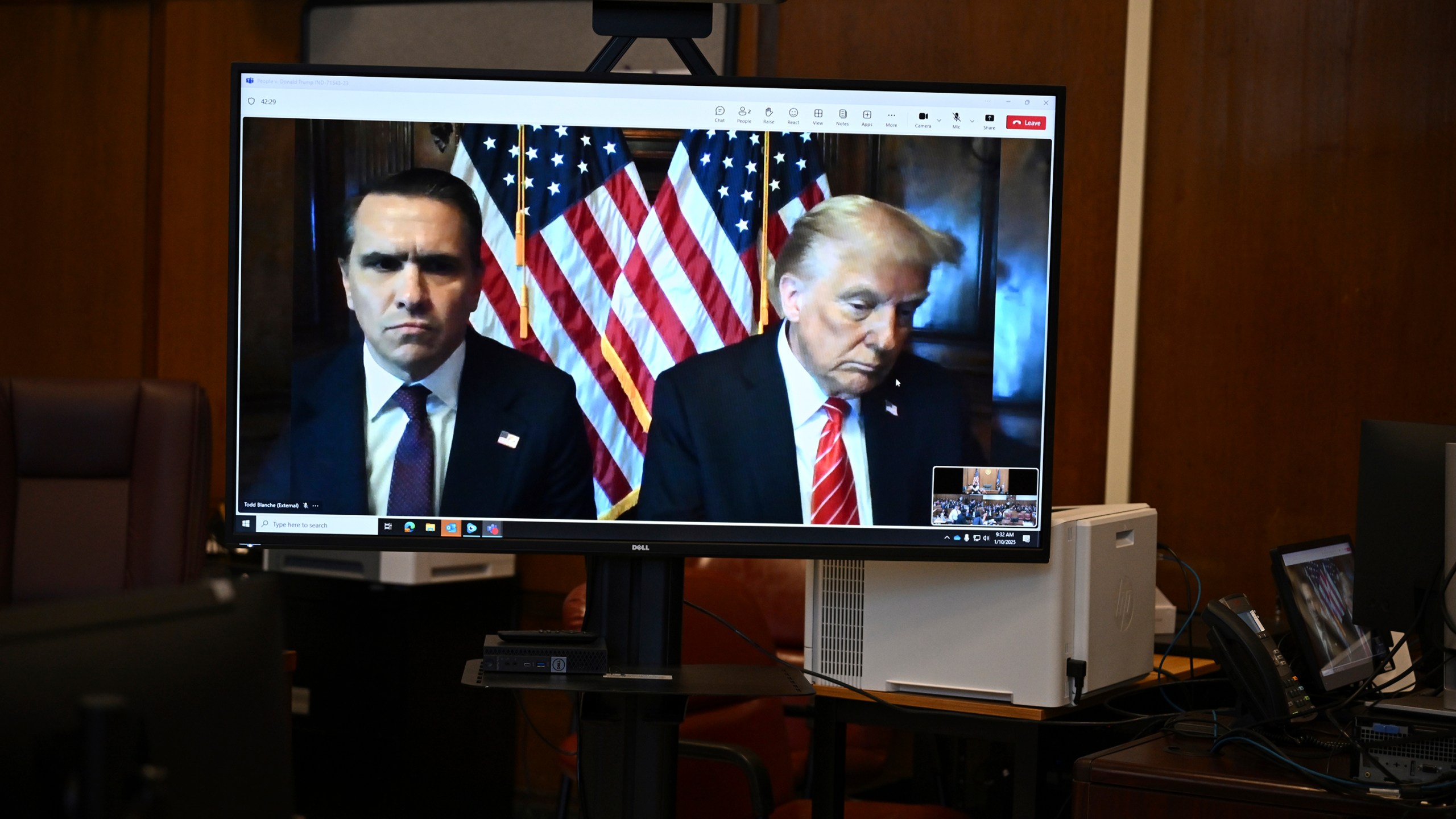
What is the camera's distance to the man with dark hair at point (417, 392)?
204 cm

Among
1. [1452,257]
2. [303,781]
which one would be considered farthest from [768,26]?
[303,781]

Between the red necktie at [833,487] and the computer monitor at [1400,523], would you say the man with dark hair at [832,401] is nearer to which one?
the red necktie at [833,487]

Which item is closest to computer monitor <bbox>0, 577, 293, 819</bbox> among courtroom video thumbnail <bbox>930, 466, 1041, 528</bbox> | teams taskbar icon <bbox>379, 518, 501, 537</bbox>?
teams taskbar icon <bbox>379, 518, 501, 537</bbox>

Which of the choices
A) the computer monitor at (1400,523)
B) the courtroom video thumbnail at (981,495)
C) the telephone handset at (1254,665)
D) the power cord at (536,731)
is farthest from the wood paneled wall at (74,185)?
the computer monitor at (1400,523)

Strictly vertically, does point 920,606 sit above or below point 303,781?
above

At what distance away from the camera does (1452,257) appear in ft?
11.0

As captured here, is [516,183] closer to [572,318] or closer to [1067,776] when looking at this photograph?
[572,318]

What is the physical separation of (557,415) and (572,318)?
0.50 feet

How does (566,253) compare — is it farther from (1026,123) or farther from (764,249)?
(1026,123)

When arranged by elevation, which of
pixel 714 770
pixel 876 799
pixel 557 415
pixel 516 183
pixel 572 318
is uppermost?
pixel 516 183

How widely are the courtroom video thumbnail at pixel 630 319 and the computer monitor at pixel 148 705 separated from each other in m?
0.91

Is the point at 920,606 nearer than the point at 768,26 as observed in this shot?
Yes

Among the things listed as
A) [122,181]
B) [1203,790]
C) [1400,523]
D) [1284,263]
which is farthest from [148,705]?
[122,181]

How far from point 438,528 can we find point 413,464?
11 centimetres
